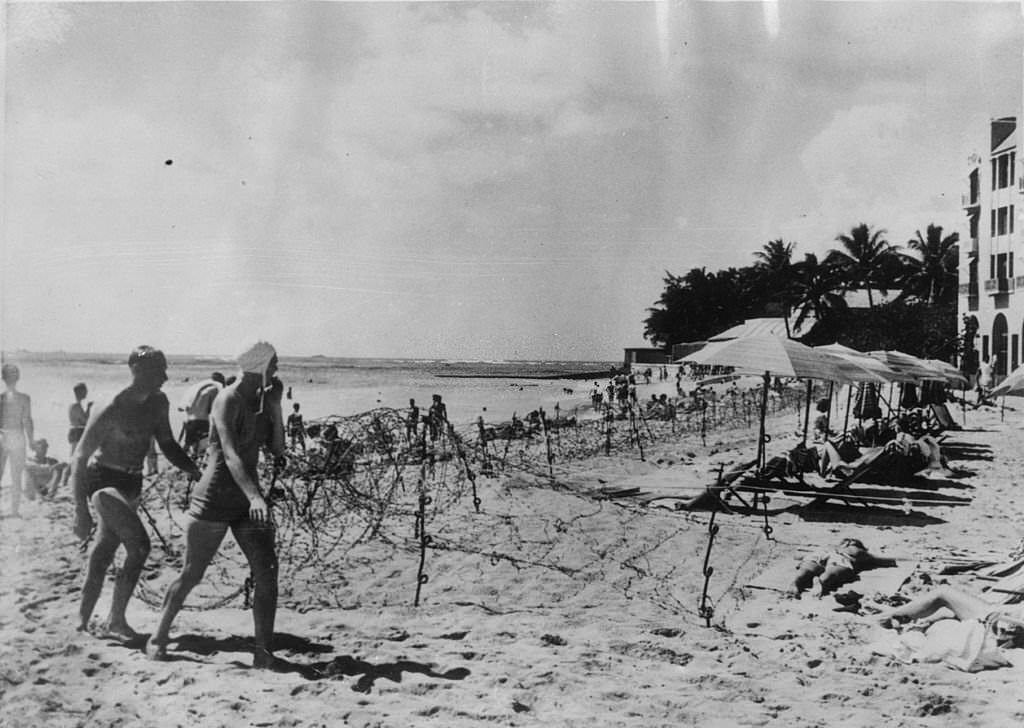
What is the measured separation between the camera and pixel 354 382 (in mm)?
6812

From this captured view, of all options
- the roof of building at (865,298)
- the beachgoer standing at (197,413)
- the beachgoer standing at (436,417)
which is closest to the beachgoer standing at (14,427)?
the beachgoer standing at (197,413)

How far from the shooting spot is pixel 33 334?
14.1 feet

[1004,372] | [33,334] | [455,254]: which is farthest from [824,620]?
[1004,372]

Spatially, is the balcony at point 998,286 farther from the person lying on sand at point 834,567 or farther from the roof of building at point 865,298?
the person lying on sand at point 834,567

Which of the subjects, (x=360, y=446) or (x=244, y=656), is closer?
(x=244, y=656)

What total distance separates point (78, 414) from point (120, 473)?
0.73m

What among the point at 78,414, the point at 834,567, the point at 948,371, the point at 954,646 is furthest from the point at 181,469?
the point at 948,371

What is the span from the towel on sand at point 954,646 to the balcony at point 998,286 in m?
3.88

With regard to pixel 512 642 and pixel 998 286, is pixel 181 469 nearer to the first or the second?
pixel 512 642

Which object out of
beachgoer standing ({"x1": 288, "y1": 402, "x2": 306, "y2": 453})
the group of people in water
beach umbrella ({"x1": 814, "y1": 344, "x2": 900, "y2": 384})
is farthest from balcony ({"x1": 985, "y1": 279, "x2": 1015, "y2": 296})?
the group of people in water

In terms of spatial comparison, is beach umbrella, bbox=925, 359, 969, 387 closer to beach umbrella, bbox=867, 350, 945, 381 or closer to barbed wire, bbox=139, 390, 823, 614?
beach umbrella, bbox=867, 350, 945, 381

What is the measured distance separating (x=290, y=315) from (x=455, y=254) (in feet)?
3.62

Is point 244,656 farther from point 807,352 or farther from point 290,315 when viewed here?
point 807,352

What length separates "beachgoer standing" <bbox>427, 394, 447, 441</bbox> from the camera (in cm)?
552
